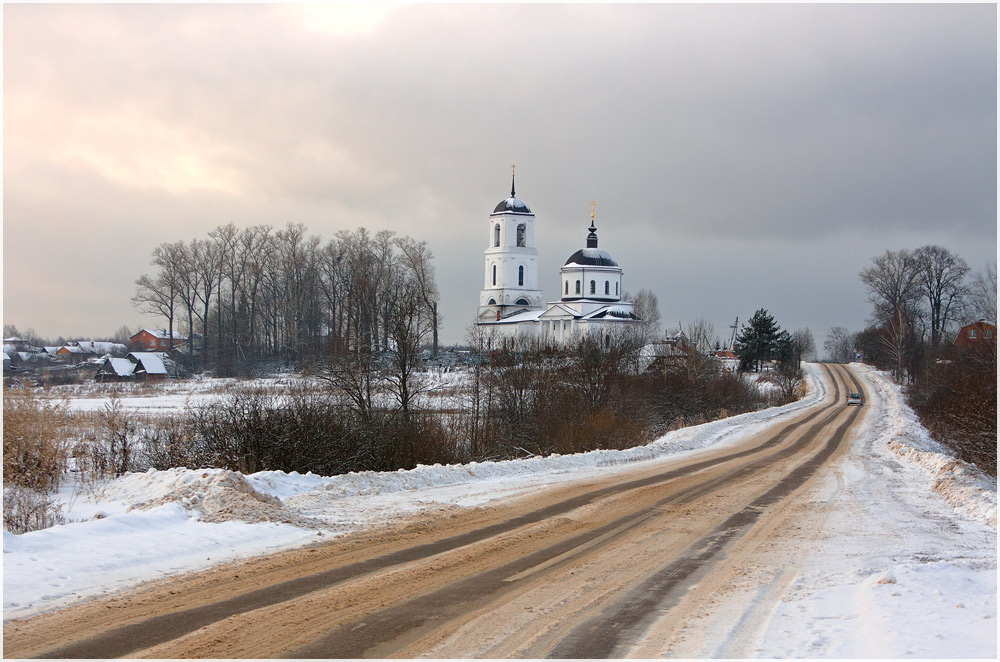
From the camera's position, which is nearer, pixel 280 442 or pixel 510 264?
pixel 280 442

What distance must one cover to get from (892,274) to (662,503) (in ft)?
265

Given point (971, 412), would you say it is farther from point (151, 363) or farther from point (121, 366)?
point (121, 366)

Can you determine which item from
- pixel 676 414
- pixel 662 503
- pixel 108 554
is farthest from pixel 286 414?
pixel 676 414

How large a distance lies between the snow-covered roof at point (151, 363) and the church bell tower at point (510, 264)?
50.6 meters

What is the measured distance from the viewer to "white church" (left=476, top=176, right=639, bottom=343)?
4643 inches

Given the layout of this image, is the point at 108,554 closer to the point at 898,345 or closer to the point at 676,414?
the point at 676,414

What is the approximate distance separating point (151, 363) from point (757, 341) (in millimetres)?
56365

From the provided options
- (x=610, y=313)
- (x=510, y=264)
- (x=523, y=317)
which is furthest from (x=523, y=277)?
(x=610, y=313)

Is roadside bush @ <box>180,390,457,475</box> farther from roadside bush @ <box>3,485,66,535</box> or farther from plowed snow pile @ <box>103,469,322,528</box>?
roadside bush @ <box>3,485,66,535</box>

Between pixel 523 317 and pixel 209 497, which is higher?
pixel 523 317

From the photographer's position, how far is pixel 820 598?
8047 mm

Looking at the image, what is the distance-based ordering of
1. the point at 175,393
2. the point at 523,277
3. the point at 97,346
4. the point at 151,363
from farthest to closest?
the point at 97,346, the point at 523,277, the point at 151,363, the point at 175,393

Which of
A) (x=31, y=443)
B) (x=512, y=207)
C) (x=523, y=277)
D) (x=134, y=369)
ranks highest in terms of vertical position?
(x=512, y=207)

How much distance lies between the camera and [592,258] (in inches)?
4715
